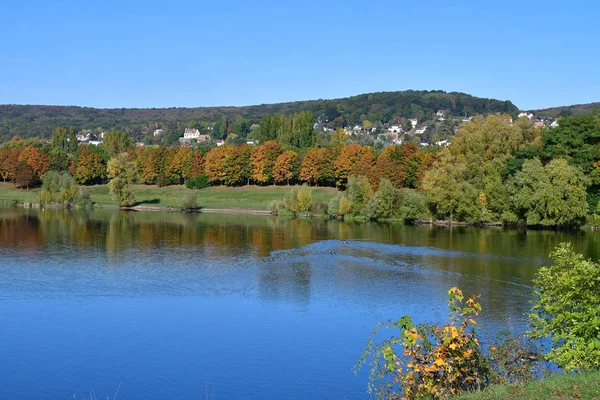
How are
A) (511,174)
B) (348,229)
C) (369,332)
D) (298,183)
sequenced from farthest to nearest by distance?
(298,183), (511,174), (348,229), (369,332)

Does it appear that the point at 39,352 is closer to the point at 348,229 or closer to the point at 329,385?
the point at 329,385

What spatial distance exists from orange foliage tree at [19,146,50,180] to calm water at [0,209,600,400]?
56442 millimetres

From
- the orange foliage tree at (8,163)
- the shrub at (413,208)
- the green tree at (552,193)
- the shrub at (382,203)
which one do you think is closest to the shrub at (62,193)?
the orange foliage tree at (8,163)

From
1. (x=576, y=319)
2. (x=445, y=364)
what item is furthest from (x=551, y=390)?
(x=576, y=319)

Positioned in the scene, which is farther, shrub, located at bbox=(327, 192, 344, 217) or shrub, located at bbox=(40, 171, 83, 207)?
shrub, located at bbox=(40, 171, 83, 207)

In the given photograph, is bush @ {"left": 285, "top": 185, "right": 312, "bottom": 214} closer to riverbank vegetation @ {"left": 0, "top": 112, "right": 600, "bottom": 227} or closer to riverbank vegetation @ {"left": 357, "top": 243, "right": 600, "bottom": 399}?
riverbank vegetation @ {"left": 0, "top": 112, "right": 600, "bottom": 227}

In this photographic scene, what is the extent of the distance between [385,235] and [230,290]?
28.1m

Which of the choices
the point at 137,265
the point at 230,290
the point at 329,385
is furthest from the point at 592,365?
the point at 137,265

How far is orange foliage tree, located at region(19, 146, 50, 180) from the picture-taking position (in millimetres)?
111562

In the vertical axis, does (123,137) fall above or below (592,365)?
above

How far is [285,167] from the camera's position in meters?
104

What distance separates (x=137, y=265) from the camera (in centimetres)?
4103

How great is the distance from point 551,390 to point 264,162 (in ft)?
310

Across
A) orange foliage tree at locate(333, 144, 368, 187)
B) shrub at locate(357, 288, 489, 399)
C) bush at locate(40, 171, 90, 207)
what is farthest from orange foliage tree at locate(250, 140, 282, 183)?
shrub at locate(357, 288, 489, 399)
